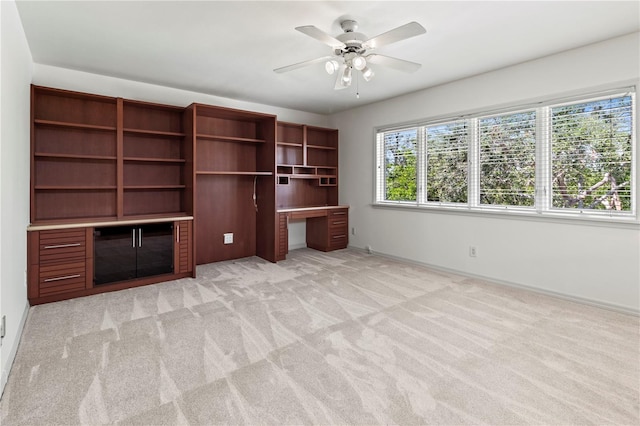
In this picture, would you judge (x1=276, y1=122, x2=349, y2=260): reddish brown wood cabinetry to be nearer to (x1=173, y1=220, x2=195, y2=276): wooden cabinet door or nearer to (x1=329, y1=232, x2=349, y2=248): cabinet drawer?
(x1=329, y1=232, x2=349, y2=248): cabinet drawer

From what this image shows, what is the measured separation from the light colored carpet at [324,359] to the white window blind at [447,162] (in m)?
1.46

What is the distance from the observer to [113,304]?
3195 mm

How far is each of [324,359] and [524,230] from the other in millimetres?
2835

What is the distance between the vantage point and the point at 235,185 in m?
5.10

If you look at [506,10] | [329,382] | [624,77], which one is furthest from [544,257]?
[329,382]

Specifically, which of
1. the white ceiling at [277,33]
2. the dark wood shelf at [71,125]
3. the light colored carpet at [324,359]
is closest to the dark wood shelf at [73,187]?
the dark wood shelf at [71,125]

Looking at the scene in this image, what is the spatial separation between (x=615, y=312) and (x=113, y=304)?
479cm

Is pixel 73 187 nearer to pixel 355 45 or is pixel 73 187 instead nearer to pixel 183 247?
pixel 183 247

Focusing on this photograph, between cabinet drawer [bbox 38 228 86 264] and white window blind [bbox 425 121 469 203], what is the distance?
14.2 feet

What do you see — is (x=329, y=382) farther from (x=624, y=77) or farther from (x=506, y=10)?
(x=624, y=77)

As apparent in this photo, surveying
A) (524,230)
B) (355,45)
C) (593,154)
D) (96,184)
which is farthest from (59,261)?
(593,154)

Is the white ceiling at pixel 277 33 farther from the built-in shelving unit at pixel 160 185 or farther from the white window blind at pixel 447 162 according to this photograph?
the white window blind at pixel 447 162

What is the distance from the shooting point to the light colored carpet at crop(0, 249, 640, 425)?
1721 millimetres

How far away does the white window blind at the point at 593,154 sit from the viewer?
10.0 feet
